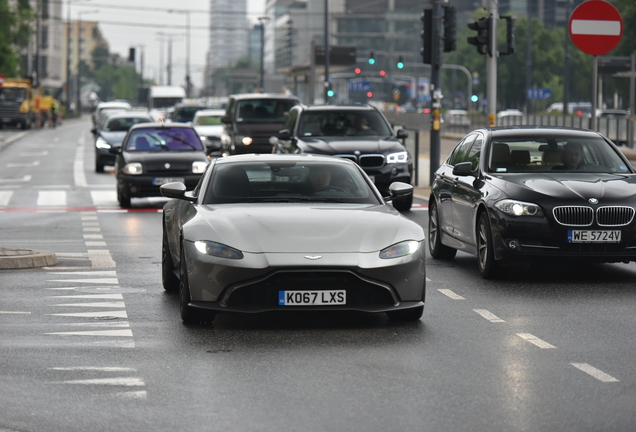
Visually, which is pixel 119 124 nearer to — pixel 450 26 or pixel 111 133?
pixel 111 133

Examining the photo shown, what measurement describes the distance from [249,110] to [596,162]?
851 inches

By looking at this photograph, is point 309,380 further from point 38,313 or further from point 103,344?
point 38,313

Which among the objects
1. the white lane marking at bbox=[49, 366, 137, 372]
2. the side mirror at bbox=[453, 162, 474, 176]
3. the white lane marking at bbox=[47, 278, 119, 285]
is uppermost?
the side mirror at bbox=[453, 162, 474, 176]

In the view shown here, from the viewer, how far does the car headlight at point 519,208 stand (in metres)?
12.1

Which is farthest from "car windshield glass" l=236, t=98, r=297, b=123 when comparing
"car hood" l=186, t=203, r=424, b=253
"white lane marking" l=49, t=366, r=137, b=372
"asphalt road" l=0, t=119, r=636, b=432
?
"white lane marking" l=49, t=366, r=137, b=372

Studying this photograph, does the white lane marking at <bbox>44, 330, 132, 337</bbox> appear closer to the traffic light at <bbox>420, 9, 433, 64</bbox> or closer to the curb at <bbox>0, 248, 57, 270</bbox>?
the curb at <bbox>0, 248, 57, 270</bbox>

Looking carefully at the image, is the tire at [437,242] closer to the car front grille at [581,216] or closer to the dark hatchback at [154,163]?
the car front grille at [581,216]

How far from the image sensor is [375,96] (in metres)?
186

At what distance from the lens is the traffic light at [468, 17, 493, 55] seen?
25.7 metres

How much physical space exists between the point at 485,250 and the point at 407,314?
9.94 feet

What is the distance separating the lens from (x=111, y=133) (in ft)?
124

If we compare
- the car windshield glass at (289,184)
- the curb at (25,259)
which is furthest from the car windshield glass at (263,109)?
the car windshield glass at (289,184)

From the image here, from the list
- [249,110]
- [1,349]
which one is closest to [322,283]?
[1,349]

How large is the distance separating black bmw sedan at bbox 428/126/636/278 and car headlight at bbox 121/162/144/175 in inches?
384
